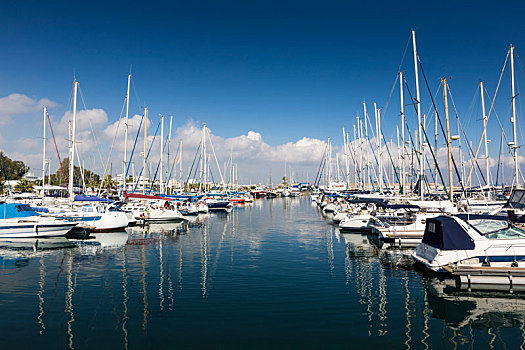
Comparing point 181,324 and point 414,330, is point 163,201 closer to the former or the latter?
point 181,324

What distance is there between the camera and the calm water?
10.6 meters

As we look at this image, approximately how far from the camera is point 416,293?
15.2 meters

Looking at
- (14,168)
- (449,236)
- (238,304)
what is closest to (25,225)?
(238,304)

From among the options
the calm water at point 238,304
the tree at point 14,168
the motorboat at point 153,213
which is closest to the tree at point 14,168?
the tree at point 14,168

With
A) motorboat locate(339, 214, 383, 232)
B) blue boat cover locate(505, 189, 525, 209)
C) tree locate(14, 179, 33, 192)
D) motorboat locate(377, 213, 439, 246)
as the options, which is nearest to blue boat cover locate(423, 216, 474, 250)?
motorboat locate(377, 213, 439, 246)

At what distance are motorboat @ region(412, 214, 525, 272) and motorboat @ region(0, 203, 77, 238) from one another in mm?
27744

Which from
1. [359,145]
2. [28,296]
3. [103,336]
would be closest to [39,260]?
[28,296]

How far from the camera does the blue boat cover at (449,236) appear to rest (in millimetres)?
16859

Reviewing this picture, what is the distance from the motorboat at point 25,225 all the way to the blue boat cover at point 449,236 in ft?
91.9

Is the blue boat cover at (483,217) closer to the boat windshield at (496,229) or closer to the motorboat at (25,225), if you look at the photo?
the boat windshield at (496,229)

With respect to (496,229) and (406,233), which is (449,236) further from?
(406,233)

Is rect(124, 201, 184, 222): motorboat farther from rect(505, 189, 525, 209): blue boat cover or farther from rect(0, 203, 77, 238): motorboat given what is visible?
rect(505, 189, 525, 209): blue boat cover

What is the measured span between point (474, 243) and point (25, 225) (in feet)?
104

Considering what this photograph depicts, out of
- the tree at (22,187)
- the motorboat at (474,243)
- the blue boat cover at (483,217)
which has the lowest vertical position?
the motorboat at (474,243)
